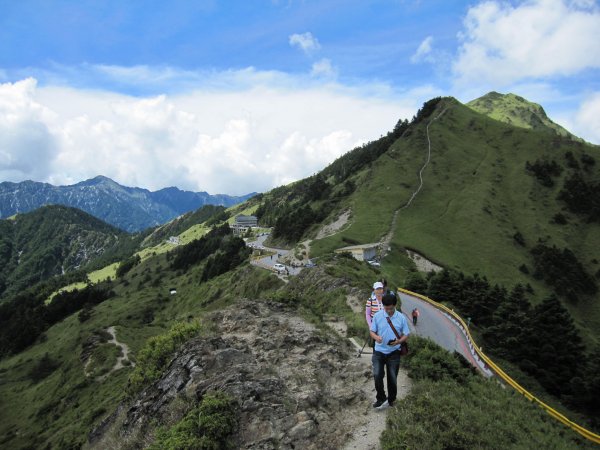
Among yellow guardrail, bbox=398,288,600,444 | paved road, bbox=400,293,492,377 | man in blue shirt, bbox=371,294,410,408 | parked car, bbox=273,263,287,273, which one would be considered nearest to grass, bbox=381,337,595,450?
man in blue shirt, bbox=371,294,410,408

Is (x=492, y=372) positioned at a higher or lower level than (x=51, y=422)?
higher

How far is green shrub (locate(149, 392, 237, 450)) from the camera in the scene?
1111cm

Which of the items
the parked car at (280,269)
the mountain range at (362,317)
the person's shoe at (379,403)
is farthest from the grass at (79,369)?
Result: the person's shoe at (379,403)

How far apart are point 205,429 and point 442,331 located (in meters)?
30.9

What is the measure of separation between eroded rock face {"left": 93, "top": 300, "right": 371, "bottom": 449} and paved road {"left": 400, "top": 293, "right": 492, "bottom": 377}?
1549 centimetres

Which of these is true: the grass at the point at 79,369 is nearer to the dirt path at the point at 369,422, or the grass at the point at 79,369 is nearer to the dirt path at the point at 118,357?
the dirt path at the point at 118,357

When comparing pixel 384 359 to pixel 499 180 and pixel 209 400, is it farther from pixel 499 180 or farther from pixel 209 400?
pixel 499 180

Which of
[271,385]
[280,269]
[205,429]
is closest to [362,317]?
[271,385]

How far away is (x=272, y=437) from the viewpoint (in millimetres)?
11523

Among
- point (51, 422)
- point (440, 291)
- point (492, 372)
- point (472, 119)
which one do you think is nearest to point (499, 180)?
point (472, 119)

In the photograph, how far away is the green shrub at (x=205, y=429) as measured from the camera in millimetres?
11109

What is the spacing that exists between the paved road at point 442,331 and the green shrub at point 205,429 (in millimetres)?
21423

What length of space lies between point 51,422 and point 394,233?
80.3 metres

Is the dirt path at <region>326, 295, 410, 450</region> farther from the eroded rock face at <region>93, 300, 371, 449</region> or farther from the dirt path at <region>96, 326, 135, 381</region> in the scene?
the dirt path at <region>96, 326, 135, 381</region>
